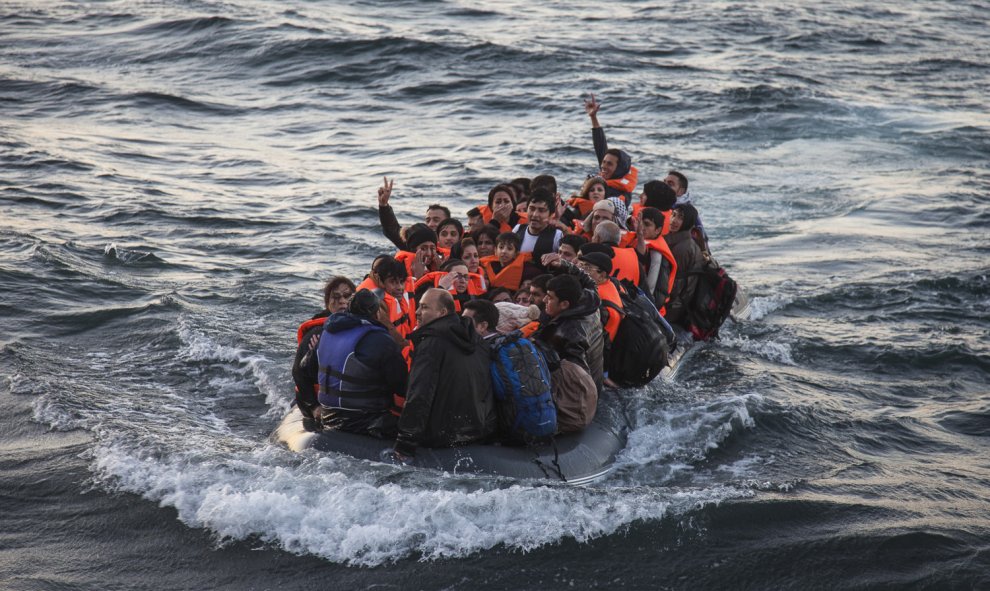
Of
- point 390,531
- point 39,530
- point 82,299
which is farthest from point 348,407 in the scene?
point 82,299

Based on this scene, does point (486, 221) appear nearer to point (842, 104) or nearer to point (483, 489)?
point (483, 489)

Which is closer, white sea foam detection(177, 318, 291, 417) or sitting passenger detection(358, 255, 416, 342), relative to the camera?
sitting passenger detection(358, 255, 416, 342)

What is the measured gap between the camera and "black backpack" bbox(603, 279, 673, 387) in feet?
25.5

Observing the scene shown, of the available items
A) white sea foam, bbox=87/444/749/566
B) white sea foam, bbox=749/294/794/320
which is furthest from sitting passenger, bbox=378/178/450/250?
white sea foam, bbox=749/294/794/320

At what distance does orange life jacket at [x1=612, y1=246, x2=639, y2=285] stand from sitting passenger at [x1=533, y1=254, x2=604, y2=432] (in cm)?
118

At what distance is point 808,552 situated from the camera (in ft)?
20.8

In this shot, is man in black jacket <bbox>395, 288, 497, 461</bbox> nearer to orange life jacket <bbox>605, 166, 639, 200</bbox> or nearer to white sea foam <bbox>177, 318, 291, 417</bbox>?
white sea foam <bbox>177, 318, 291, 417</bbox>

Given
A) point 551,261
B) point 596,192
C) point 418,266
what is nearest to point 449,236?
point 418,266

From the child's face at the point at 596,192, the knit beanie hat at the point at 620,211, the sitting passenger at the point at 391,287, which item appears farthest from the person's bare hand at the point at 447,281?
the child's face at the point at 596,192

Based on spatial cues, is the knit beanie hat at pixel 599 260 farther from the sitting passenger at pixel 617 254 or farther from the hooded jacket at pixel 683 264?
the hooded jacket at pixel 683 264

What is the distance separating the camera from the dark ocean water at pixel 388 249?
20.5 feet

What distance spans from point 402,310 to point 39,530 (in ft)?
9.29

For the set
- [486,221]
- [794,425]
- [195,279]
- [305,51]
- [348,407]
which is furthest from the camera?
[305,51]

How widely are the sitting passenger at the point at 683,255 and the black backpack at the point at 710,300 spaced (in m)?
0.08
